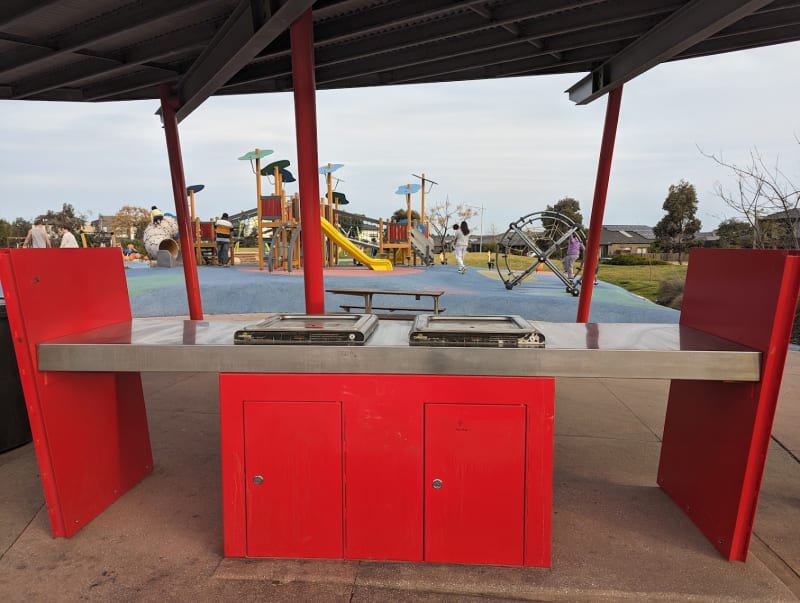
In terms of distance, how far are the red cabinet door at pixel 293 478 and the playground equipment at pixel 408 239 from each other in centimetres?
2133

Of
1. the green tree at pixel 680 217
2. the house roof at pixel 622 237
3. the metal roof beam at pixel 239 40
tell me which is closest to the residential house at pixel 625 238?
the house roof at pixel 622 237

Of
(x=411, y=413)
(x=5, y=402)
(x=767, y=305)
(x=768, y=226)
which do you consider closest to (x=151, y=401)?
(x=5, y=402)

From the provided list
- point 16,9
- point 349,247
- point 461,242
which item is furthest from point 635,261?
point 16,9

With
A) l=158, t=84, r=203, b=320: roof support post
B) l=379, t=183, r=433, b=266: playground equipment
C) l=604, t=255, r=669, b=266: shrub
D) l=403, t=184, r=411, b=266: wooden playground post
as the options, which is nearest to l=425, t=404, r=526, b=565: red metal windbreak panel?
l=158, t=84, r=203, b=320: roof support post

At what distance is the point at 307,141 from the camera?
4.35 m

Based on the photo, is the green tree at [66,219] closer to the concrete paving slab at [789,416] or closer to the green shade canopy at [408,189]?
the green shade canopy at [408,189]

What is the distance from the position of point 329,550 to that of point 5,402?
291cm

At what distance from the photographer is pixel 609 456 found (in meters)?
3.89

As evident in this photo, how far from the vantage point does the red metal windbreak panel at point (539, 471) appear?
7.70 feet

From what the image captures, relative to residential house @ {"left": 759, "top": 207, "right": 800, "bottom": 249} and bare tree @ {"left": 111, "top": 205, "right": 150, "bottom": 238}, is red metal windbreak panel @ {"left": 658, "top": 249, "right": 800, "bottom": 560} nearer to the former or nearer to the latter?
residential house @ {"left": 759, "top": 207, "right": 800, "bottom": 249}

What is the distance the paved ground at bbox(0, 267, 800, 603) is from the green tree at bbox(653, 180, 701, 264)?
33.9 m

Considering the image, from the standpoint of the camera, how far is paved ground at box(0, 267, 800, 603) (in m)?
2.29

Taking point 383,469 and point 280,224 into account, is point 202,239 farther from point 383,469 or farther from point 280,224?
point 383,469

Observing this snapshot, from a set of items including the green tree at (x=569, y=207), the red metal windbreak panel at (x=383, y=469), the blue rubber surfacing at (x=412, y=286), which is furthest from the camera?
the green tree at (x=569, y=207)
